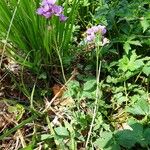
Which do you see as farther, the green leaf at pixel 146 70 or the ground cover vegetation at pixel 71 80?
the green leaf at pixel 146 70

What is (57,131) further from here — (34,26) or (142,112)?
(34,26)

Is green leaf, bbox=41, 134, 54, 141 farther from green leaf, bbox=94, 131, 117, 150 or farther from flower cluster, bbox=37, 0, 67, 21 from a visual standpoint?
flower cluster, bbox=37, 0, 67, 21

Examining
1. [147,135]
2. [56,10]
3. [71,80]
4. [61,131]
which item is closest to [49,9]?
[56,10]

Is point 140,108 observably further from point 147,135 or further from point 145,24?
point 145,24

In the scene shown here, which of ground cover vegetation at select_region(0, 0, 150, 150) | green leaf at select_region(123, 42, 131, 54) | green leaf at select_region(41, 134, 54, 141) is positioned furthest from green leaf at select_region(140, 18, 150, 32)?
green leaf at select_region(41, 134, 54, 141)

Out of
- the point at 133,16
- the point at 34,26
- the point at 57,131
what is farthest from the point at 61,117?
the point at 133,16

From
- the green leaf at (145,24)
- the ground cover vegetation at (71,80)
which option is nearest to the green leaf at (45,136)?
the ground cover vegetation at (71,80)

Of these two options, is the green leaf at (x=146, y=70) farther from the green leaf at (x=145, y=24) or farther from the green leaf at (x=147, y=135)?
the green leaf at (x=147, y=135)

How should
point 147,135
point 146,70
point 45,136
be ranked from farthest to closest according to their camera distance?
point 146,70 → point 45,136 → point 147,135

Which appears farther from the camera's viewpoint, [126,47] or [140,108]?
[126,47]
